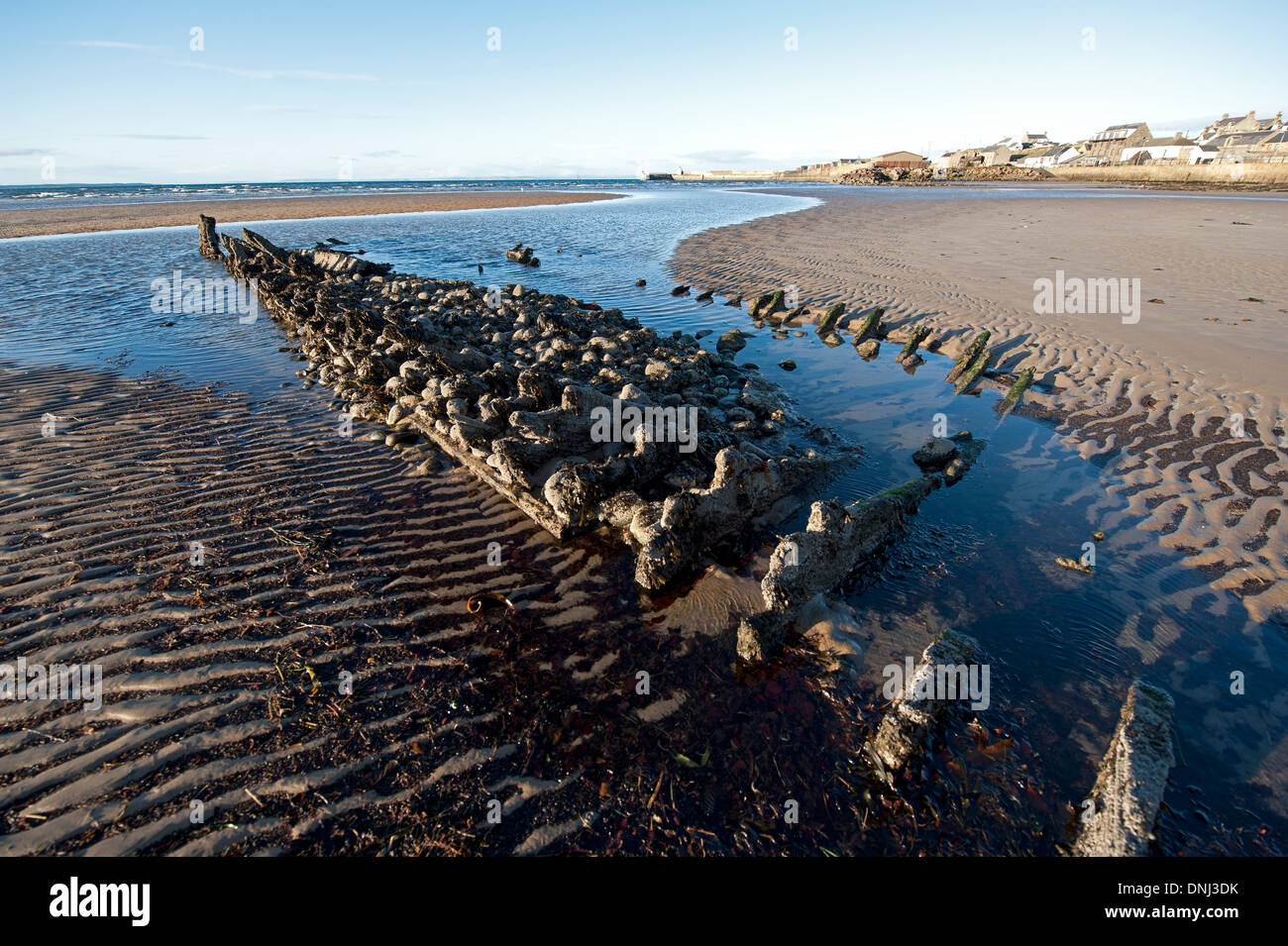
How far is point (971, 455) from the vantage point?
8.57 meters

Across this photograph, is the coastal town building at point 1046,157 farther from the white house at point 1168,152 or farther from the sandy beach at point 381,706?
the sandy beach at point 381,706

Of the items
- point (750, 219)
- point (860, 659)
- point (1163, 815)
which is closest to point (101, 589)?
point (860, 659)

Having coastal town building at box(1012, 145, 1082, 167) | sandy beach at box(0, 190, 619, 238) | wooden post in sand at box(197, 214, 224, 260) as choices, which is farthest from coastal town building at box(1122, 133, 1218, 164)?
wooden post in sand at box(197, 214, 224, 260)

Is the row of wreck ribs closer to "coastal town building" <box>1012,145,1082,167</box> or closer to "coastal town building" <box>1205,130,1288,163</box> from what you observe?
"coastal town building" <box>1205,130,1288,163</box>

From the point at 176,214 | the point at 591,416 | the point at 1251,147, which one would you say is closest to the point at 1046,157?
the point at 1251,147

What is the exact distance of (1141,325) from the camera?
1321 centimetres

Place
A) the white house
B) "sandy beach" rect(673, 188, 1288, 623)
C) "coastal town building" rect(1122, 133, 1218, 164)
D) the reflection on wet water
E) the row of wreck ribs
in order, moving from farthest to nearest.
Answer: the white house
"coastal town building" rect(1122, 133, 1218, 164)
"sandy beach" rect(673, 188, 1288, 623)
the reflection on wet water
the row of wreck ribs

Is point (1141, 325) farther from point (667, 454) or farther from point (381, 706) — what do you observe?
point (381, 706)

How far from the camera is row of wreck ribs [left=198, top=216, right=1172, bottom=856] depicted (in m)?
4.17

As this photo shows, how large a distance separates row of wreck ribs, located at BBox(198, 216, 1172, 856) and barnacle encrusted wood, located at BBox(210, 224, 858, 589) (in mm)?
32

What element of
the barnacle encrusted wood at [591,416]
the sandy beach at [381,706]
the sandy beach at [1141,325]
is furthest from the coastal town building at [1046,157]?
the sandy beach at [381,706]

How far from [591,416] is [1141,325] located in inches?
578

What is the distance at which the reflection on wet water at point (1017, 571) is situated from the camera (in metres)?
4.34
